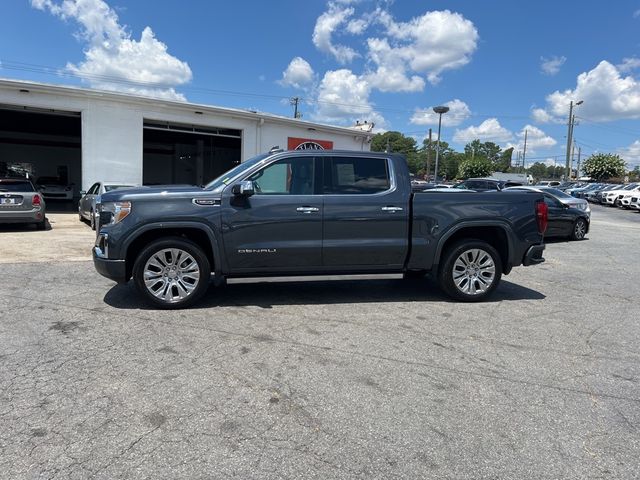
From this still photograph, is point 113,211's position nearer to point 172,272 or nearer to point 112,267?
point 112,267

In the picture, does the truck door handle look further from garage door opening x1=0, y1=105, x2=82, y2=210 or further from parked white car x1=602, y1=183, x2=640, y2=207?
parked white car x1=602, y1=183, x2=640, y2=207

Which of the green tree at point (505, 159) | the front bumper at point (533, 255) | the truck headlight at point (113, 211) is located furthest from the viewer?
the green tree at point (505, 159)

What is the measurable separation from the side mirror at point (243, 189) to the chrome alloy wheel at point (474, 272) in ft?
9.51

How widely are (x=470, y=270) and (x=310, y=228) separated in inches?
90.3

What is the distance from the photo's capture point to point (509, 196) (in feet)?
21.7

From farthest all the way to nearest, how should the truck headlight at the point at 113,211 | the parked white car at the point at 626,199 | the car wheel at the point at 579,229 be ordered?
the parked white car at the point at 626,199 < the car wheel at the point at 579,229 < the truck headlight at the point at 113,211

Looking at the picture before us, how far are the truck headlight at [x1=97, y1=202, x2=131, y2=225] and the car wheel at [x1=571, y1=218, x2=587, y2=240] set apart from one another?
13104 mm

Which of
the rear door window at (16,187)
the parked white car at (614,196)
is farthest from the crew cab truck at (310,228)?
the parked white car at (614,196)

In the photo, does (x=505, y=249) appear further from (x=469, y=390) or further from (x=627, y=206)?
(x=627, y=206)

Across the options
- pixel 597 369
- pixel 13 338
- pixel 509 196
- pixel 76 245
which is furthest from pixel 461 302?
pixel 76 245

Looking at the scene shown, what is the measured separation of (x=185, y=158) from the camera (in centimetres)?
3684

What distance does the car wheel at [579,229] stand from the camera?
1446 cm

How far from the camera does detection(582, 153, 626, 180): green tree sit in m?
65.2

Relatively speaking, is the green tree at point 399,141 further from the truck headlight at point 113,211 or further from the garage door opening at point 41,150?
the truck headlight at point 113,211
